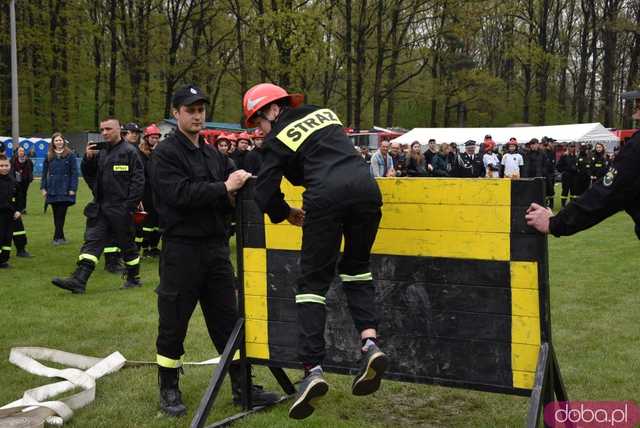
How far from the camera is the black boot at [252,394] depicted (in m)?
5.24

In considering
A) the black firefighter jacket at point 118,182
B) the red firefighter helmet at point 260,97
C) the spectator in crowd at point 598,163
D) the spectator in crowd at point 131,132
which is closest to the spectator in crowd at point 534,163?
the spectator in crowd at point 598,163

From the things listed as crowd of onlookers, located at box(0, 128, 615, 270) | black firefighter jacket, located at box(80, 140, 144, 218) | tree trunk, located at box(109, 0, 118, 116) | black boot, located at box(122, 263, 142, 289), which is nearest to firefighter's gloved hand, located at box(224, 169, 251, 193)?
black firefighter jacket, located at box(80, 140, 144, 218)

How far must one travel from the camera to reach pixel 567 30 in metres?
49.5

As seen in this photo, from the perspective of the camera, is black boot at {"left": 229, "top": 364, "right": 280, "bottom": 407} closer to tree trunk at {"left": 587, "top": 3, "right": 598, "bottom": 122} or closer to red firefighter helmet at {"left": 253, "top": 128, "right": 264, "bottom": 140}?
red firefighter helmet at {"left": 253, "top": 128, "right": 264, "bottom": 140}

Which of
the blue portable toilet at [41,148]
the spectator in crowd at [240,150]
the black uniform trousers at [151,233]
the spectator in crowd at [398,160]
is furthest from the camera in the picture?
the blue portable toilet at [41,148]

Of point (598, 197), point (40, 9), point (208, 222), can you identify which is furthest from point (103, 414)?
point (40, 9)

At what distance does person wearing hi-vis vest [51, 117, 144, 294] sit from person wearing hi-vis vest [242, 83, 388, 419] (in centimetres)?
560

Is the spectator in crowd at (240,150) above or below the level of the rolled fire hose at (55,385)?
above

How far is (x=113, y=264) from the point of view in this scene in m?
11.0

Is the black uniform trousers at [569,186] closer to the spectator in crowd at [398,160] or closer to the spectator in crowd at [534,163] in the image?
the spectator in crowd at [534,163]

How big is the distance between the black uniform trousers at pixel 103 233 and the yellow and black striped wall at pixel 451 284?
5.00 m

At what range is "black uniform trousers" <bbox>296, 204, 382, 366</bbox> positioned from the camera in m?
3.98

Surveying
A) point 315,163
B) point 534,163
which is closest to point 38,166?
point 534,163

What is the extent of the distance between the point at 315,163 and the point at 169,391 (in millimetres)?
2011
